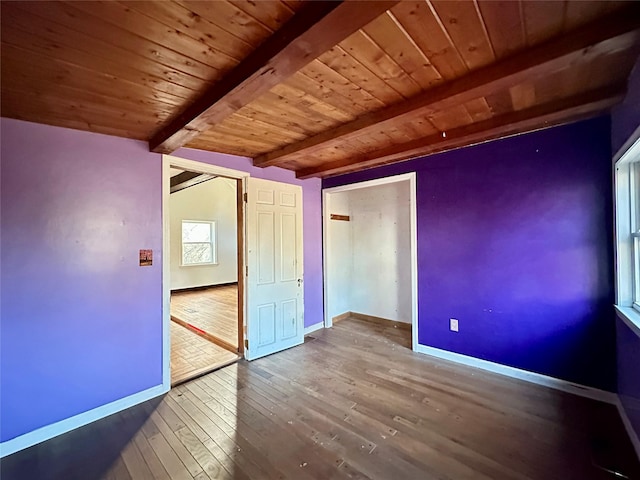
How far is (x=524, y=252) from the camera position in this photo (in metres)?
2.69

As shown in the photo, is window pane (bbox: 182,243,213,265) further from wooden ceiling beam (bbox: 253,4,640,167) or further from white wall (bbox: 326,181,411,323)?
wooden ceiling beam (bbox: 253,4,640,167)

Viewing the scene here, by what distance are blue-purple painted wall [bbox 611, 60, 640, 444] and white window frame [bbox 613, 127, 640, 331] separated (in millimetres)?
133

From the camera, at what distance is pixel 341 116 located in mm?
2246

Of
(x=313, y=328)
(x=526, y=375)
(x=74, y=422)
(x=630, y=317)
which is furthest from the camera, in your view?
(x=313, y=328)

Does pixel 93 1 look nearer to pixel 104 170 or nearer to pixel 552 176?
pixel 104 170

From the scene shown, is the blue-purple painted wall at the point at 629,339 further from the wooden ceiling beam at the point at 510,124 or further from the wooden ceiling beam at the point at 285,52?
the wooden ceiling beam at the point at 285,52

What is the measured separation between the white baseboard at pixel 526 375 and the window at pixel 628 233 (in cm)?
83

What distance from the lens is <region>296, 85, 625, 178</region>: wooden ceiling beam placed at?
6.51 feet

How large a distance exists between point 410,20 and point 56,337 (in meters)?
3.12

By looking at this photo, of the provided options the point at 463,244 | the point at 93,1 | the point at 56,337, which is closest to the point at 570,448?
the point at 463,244

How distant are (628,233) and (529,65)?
162cm

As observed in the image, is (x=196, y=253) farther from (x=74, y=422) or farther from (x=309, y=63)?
(x=309, y=63)

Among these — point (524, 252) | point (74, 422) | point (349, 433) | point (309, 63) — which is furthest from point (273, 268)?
point (524, 252)

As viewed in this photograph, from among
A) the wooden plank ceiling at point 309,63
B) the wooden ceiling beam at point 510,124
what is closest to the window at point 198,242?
the wooden plank ceiling at point 309,63
